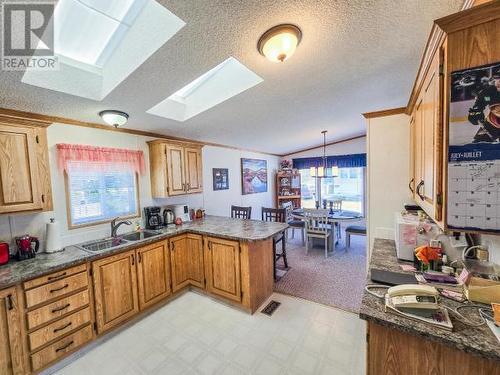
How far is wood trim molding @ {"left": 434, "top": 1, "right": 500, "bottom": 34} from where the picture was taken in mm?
791

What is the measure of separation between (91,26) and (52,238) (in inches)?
73.7

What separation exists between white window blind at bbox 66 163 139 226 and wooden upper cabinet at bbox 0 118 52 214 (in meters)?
0.44

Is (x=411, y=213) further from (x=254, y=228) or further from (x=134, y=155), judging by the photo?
(x=134, y=155)

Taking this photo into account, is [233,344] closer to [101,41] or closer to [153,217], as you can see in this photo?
[153,217]

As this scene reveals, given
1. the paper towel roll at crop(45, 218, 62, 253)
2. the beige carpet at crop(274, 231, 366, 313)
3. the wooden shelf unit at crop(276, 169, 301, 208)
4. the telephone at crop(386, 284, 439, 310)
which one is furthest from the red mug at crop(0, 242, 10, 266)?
the wooden shelf unit at crop(276, 169, 301, 208)

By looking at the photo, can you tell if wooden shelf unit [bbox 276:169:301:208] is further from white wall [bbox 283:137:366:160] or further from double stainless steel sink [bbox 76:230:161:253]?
double stainless steel sink [bbox 76:230:161:253]

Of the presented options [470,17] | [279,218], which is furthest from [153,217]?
[470,17]

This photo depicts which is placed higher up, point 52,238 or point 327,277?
point 52,238

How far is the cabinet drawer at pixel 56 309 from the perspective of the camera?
63.6 inches

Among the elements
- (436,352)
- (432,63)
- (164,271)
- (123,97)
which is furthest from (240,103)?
(436,352)

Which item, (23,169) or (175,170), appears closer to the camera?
(23,169)

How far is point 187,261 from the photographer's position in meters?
2.83

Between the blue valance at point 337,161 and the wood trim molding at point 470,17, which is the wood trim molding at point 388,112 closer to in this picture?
the wood trim molding at point 470,17

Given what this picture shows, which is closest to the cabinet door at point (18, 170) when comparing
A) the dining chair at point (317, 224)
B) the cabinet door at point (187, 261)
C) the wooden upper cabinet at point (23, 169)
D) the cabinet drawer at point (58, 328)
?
the wooden upper cabinet at point (23, 169)
